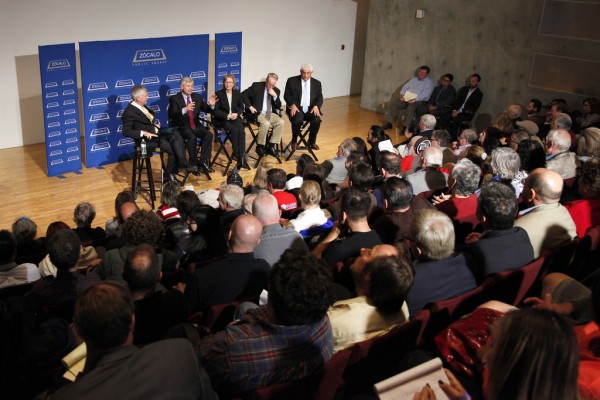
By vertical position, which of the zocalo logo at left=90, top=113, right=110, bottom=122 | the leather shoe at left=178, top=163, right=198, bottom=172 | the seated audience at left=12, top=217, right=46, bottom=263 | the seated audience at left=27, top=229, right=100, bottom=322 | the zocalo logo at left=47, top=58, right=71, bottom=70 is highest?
the zocalo logo at left=47, top=58, right=71, bottom=70

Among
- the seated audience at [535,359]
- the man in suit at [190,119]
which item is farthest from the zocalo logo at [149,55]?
the seated audience at [535,359]

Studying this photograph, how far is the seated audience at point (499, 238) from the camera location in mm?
3396

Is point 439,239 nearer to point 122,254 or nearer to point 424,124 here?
point 122,254

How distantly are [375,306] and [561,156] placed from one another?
3737 mm

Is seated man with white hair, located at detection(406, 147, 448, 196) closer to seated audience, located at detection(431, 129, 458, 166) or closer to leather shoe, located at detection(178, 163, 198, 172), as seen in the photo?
seated audience, located at detection(431, 129, 458, 166)

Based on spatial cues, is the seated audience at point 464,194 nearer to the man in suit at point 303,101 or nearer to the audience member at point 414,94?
the man in suit at point 303,101

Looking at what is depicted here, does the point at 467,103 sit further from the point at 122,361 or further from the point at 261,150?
the point at 122,361

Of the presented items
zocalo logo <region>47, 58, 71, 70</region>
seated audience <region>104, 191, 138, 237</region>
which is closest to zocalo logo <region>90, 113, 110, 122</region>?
zocalo logo <region>47, 58, 71, 70</region>

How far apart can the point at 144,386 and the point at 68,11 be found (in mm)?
7650

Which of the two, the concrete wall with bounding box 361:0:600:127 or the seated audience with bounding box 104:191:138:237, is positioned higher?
the concrete wall with bounding box 361:0:600:127

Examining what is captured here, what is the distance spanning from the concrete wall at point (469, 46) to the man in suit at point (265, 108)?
373 centimetres

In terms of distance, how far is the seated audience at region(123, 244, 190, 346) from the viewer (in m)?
2.87

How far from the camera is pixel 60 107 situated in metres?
7.40

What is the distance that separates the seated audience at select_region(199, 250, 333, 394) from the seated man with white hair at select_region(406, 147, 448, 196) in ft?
10.3
